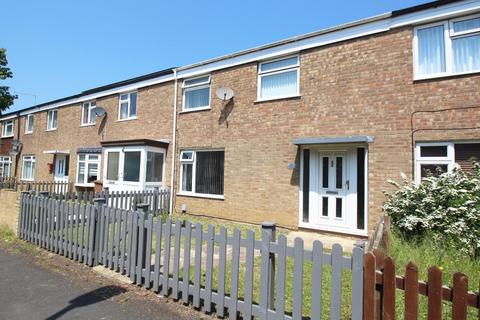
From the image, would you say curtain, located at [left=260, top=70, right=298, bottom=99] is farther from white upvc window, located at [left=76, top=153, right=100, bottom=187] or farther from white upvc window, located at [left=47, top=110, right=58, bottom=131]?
white upvc window, located at [left=47, top=110, right=58, bottom=131]

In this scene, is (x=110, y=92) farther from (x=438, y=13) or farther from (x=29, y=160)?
(x=438, y=13)

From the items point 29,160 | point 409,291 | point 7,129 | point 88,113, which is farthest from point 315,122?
point 7,129

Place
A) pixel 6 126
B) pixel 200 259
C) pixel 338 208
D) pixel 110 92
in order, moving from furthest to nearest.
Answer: pixel 6 126, pixel 110 92, pixel 338 208, pixel 200 259

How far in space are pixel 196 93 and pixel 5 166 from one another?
20.9 m

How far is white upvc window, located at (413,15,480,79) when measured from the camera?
7.29 m

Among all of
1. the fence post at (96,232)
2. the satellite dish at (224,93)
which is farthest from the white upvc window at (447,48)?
the fence post at (96,232)

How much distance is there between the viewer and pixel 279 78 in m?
10.3

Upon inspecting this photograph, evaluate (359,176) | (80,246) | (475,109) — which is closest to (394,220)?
(359,176)

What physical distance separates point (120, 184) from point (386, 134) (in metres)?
10.1

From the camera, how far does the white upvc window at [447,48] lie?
7285 millimetres

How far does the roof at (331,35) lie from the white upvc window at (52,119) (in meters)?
8.70

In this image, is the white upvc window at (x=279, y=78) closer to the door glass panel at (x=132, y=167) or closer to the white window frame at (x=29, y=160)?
the door glass panel at (x=132, y=167)

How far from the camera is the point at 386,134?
8023mm

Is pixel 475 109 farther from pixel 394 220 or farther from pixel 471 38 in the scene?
pixel 394 220
